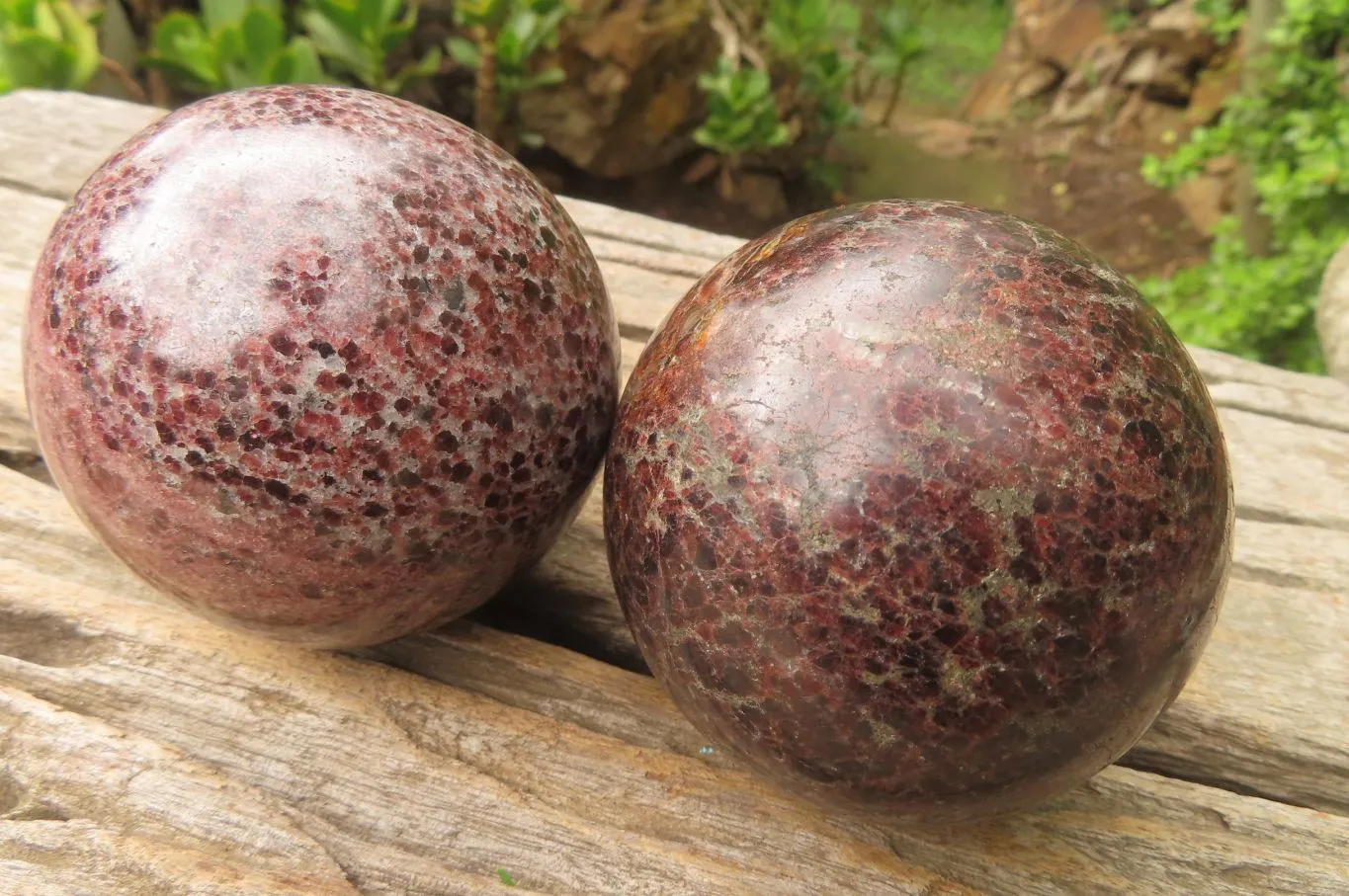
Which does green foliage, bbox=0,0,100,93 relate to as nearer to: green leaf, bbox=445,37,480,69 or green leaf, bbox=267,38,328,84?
green leaf, bbox=267,38,328,84

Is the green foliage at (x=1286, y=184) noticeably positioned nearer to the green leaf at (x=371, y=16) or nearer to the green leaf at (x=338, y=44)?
the green leaf at (x=371, y=16)

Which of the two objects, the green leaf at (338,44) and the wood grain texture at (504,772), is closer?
the wood grain texture at (504,772)

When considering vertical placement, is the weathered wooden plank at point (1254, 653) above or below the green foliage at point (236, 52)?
below

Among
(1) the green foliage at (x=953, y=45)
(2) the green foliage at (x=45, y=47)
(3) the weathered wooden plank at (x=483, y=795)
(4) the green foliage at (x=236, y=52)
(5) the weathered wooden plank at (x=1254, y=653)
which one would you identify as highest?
(1) the green foliage at (x=953, y=45)

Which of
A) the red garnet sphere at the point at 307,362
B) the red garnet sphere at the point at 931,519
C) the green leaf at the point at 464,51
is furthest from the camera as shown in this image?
the green leaf at the point at 464,51

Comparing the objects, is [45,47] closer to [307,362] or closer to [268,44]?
[268,44]

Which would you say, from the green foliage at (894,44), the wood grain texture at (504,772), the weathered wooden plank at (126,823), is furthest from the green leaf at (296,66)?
the green foliage at (894,44)
